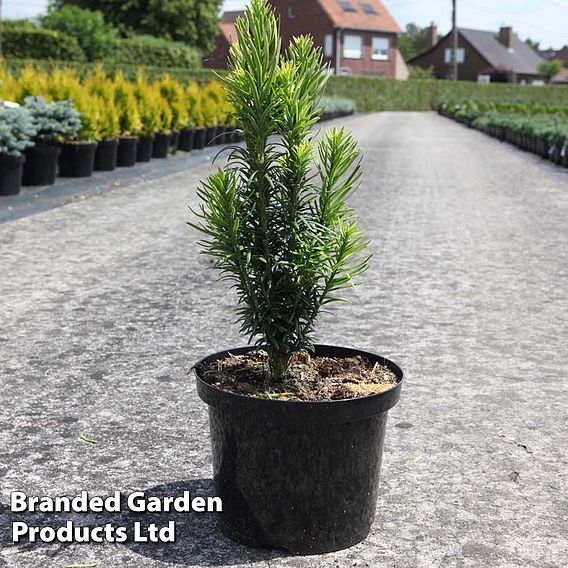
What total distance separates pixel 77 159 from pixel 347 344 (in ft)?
31.3

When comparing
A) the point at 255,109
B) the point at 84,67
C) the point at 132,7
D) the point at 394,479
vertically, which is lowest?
the point at 394,479

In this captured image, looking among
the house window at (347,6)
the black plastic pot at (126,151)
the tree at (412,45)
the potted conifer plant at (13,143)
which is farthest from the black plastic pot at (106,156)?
the tree at (412,45)

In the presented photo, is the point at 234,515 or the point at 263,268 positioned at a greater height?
the point at 263,268

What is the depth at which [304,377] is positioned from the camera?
2.98 m

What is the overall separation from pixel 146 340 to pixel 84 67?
23146 mm

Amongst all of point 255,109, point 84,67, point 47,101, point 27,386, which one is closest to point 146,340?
point 27,386

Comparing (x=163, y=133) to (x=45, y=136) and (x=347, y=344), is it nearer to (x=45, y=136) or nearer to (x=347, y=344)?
(x=45, y=136)

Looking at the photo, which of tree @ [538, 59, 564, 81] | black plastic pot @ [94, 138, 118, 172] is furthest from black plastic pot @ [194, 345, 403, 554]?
tree @ [538, 59, 564, 81]

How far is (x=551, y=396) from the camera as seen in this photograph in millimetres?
4434

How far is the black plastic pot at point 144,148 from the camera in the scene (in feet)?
55.8

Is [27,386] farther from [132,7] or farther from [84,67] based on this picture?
[132,7]

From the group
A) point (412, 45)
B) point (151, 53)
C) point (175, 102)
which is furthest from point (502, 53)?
point (175, 102)

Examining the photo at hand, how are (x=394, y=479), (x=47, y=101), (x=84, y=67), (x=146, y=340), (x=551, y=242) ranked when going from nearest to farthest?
1. (x=394, y=479)
2. (x=146, y=340)
3. (x=551, y=242)
4. (x=47, y=101)
5. (x=84, y=67)

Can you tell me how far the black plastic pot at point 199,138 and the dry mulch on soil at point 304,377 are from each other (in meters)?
18.6
